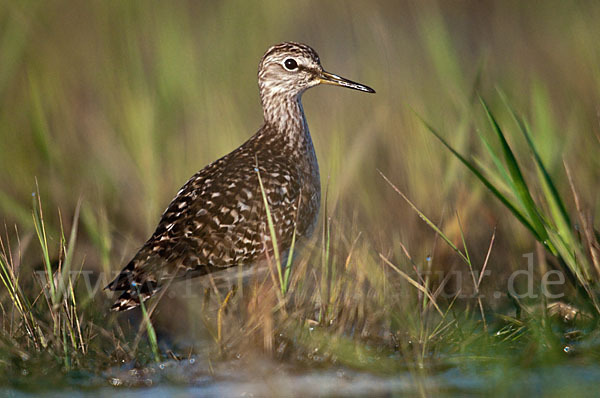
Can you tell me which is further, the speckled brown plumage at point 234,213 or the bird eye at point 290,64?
the bird eye at point 290,64

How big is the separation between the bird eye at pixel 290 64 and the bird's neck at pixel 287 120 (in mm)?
190

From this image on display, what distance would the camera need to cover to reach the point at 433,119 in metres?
6.73

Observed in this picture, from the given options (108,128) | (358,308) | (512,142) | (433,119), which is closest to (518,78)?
(433,119)

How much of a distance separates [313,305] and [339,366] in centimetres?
47

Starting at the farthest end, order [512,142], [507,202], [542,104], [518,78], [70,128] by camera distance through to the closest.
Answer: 1. [518,78]
2. [70,128]
3. [512,142]
4. [542,104]
5. [507,202]

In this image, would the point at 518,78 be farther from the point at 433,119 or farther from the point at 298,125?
the point at 298,125

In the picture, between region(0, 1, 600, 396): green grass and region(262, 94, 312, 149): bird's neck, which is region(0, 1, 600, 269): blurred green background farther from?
region(262, 94, 312, 149): bird's neck

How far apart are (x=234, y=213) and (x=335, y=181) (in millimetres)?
920

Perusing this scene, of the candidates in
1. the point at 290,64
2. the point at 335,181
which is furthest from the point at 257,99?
the point at 335,181

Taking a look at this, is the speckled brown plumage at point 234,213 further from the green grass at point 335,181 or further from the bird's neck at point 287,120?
the green grass at point 335,181

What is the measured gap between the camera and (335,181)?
5.58 meters

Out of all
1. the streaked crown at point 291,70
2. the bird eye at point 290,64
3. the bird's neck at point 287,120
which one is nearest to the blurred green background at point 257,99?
the bird's neck at point 287,120

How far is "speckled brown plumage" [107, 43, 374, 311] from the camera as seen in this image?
4.64 metres

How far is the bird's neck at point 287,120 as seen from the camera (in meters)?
5.74
